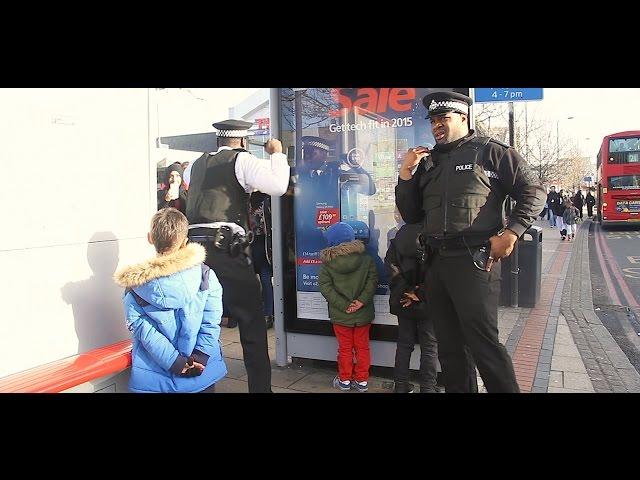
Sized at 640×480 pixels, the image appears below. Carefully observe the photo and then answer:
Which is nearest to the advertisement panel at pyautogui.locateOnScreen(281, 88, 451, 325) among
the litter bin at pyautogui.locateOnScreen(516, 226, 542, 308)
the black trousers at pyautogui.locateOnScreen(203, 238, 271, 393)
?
the black trousers at pyautogui.locateOnScreen(203, 238, 271, 393)

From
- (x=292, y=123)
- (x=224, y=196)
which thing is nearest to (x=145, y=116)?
(x=224, y=196)

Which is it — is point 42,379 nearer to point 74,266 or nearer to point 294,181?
point 74,266

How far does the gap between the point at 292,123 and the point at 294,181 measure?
1.63ft

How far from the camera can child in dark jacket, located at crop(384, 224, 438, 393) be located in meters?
3.48

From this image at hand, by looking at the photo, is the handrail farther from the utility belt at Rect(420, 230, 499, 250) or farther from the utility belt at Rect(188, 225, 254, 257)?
the utility belt at Rect(420, 230, 499, 250)

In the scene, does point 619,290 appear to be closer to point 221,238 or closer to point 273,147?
point 273,147

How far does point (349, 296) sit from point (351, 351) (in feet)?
1.49

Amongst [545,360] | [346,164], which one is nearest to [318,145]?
[346,164]

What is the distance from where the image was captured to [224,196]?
3.27 metres

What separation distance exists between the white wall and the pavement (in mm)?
1385

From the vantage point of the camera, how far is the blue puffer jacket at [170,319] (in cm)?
→ 253

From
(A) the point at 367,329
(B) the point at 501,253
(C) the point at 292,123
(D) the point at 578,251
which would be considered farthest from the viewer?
(D) the point at 578,251

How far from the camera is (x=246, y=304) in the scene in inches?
129

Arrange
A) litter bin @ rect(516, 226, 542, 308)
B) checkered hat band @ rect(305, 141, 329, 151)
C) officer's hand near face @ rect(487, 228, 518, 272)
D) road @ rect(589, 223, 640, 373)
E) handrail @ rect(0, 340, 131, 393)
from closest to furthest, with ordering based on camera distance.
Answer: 1. handrail @ rect(0, 340, 131, 393)
2. officer's hand near face @ rect(487, 228, 518, 272)
3. checkered hat band @ rect(305, 141, 329, 151)
4. road @ rect(589, 223, 640, 373)
5. litter bin @ rect(516, 226, 542, 308)
